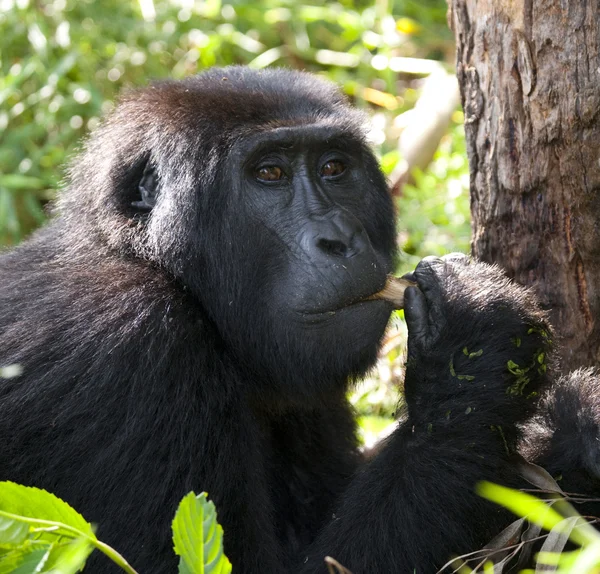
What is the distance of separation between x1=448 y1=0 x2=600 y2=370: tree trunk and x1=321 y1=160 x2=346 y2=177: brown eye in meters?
0.67

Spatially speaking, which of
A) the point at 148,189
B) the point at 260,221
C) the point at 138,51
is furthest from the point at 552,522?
the point at 138,51

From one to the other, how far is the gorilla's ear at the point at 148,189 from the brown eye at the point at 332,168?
2.34 ft

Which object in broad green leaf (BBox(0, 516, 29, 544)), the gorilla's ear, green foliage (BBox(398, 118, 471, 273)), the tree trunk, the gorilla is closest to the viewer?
broad green leaf (BBox(0, 516, 29, 544))

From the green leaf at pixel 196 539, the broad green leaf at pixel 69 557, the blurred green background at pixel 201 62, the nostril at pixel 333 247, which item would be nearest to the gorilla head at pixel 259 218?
the nostril at pixel 333 247

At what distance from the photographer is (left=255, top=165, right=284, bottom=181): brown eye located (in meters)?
3.71

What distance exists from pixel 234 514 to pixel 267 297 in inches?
33.8

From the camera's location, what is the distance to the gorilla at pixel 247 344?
3.20m

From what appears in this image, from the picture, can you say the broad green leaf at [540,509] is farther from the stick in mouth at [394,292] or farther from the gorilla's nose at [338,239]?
the gorilla's nose at [338,239]

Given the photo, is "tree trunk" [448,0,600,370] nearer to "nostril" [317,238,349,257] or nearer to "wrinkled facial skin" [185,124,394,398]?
"wrinkled facial skin" [185,124,394,398]

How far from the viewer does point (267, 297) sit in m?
3.58

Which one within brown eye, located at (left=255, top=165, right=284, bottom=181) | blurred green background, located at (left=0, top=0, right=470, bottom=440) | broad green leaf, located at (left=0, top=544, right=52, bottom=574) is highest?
brown eye, located at (left=255, top=165, right=284, bottom=181)

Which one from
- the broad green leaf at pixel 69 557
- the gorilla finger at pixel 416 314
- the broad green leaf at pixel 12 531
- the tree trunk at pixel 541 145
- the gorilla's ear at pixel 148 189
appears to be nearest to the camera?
the broad green leaf at pixel 69 557

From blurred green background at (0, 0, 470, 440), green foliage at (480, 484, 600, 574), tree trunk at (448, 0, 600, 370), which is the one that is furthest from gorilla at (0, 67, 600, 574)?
blurred green background at (0, 0, 470, 440)

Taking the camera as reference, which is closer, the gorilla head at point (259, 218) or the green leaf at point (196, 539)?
the green leaf at point (196, 539)
